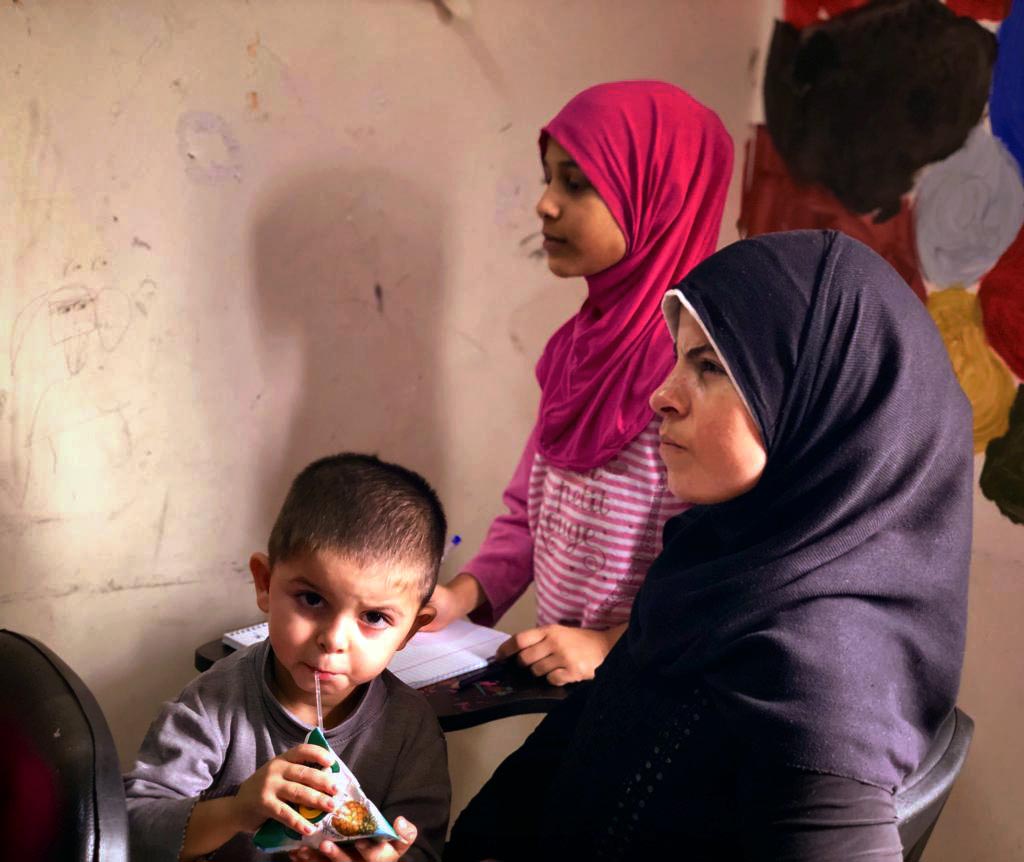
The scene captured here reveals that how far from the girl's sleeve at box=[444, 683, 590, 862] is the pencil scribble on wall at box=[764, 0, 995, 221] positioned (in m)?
1.21

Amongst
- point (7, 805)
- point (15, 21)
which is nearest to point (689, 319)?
point (7, 805)

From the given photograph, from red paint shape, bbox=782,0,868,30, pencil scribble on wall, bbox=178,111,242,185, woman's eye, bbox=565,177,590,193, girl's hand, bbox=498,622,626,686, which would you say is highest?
red paint shape, bbox=782,0,868,30

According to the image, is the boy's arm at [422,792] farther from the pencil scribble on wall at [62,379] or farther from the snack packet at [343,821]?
the pencil scribble on wall at [62,379]

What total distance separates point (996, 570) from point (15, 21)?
182cm

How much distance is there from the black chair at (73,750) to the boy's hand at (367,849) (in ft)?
0.74

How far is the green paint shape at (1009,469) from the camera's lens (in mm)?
1827

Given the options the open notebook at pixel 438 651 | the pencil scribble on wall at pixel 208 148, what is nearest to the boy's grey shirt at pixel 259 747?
the open notebook at pixel 438 651

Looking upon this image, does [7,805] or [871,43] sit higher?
[871,43]

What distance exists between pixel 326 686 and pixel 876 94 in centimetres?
156

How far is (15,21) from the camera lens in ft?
5.16

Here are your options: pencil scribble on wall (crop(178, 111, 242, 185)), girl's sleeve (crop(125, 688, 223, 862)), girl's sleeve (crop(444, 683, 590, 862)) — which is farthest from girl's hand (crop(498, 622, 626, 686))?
pencil scribble on wall (crop(178, 111, 242, 185))

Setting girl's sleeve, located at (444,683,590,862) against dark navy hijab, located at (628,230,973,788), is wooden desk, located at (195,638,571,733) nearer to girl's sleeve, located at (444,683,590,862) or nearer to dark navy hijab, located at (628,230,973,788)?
girl's sleeve, located at (444,683,590,862)

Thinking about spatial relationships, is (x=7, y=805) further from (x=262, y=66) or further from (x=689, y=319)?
(x=262, y=66)

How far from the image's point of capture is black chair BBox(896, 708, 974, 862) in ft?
3.30
